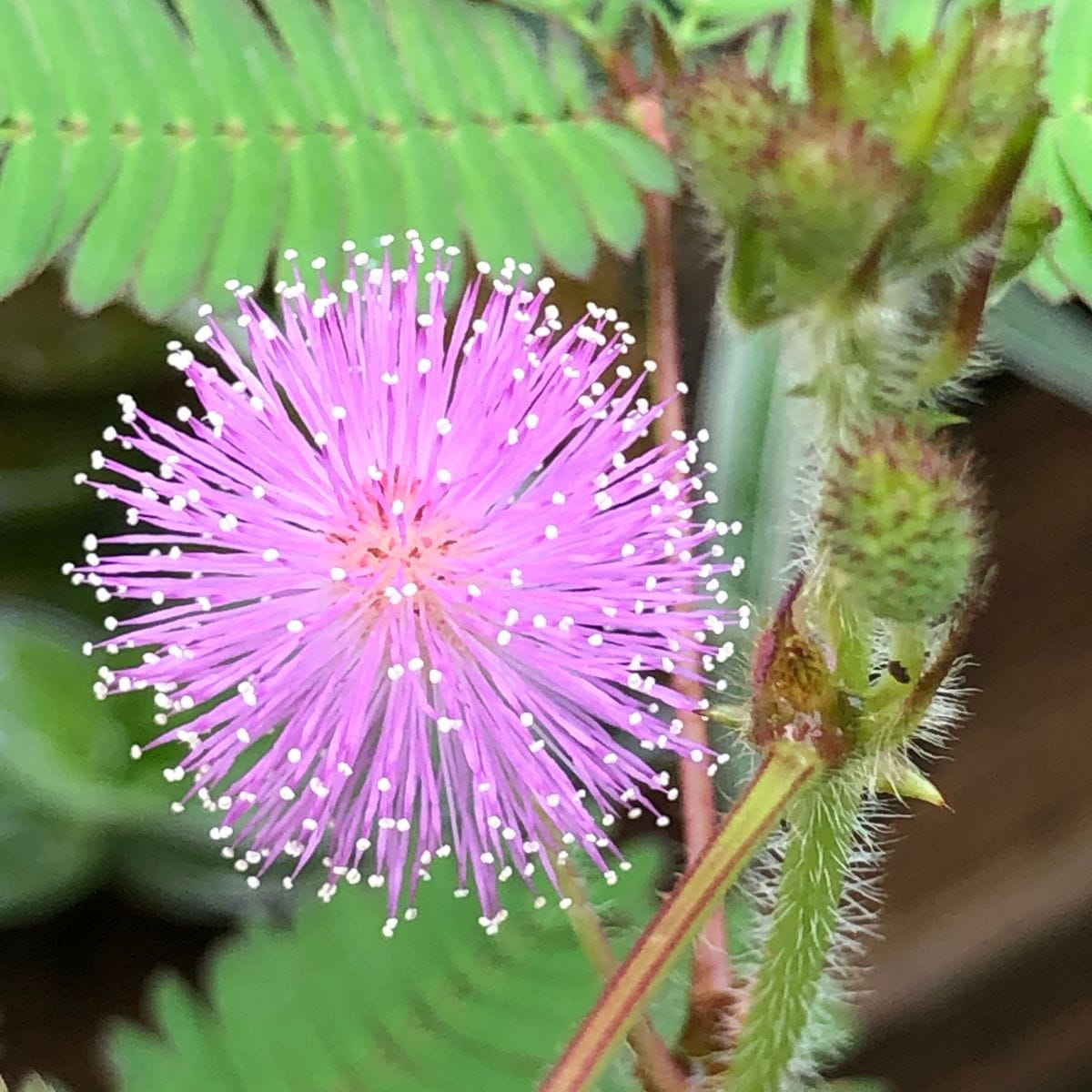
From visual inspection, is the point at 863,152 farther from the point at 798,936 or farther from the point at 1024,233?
the point at 798,936

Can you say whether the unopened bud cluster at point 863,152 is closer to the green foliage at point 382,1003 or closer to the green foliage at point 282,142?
the green foliage at point 282,142

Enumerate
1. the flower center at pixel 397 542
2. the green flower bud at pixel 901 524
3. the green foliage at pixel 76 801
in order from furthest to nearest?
the green foliage at pixel 76 801 → the flower center at pixel 397 542 → the green flower bud at pixel 901 524

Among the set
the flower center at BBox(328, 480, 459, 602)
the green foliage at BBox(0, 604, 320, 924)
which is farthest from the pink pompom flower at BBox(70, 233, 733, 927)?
the green foliage at BBox(0, 604, 320, 924)

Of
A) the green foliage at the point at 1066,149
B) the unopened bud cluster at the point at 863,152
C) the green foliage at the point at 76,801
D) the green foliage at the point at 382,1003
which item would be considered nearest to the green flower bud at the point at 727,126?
the unopened bud cluster at the point at 863,152

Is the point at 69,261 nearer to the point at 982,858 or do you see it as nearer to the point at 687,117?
the point at 687,117

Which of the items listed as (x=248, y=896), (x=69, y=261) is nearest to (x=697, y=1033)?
(x=69, y=261)

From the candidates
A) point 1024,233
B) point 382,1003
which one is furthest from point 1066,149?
point 382,1003

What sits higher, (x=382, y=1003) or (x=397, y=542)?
(x=397, y=542)
